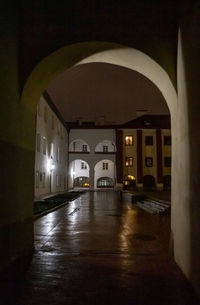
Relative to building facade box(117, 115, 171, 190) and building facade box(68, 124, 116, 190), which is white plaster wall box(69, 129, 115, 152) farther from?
building facade box(117, 115, 171, 190)

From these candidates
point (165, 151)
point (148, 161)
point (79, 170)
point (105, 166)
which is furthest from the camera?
point (79, 170)

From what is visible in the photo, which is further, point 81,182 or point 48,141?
point 81,182

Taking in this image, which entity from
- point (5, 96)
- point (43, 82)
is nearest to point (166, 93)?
point (43, 82)

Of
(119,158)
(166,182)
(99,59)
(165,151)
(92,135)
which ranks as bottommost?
(166,182)

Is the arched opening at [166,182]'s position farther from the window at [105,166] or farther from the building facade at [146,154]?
the window at [105,166]

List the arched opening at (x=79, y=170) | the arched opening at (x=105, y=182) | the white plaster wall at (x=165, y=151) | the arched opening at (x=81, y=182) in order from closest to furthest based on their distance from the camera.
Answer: the white plaster wall at (x=165, y=151) → the arched opening at (x=105, y=182) → the arched opening at (x=79, y=170) → the arched opening at (x=81, y=182)

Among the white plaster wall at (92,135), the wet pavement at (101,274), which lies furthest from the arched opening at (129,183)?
the wet pavement at (101,274)

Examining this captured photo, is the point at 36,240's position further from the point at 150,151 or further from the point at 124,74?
the point at 150,151

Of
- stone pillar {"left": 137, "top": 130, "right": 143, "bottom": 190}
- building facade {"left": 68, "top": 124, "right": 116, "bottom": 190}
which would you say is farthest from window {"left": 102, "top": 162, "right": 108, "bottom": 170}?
stone pillar {"left": 137, "top": 130, "right": 143, "bottom": 190}

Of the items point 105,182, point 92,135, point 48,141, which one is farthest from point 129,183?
point 48,141

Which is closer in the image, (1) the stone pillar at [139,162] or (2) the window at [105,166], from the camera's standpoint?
(1) the stone pillar at [139,162]

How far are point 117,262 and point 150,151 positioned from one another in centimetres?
3699

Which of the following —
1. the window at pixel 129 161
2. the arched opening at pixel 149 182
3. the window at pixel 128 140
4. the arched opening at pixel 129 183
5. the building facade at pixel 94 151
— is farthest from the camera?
the window at pixel 128 140

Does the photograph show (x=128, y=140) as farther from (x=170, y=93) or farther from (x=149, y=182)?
(x=170, y=93)
